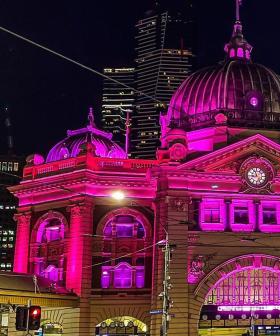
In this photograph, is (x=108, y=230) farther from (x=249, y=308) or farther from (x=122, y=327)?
(x=249, y=308)

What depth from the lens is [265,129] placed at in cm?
6519

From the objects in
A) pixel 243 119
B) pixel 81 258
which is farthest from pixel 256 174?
pixel 81 258

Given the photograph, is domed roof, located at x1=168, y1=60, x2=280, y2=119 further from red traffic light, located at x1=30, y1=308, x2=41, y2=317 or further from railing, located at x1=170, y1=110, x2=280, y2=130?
red traffic light, located at x1=30, y1=308, x2=41, y2=317

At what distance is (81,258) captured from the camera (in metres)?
57.4

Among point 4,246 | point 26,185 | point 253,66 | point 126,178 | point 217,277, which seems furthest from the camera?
point 4,246

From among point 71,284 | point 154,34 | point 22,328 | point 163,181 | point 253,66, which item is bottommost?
point 22,328

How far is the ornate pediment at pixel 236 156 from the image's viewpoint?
57.7 metres

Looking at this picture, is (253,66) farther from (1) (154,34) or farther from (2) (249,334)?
(1) (154,34)

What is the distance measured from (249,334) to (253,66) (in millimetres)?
28818

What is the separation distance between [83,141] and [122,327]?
20006mm

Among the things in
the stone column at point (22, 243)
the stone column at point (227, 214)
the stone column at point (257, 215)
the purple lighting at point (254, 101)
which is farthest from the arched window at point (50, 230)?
the purple lighting at point (254, 101)

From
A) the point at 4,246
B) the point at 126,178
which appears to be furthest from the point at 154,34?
the point at 126,178

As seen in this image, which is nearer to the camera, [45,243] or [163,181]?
[163,181]

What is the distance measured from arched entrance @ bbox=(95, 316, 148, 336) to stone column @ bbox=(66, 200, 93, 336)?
4.52 ft
